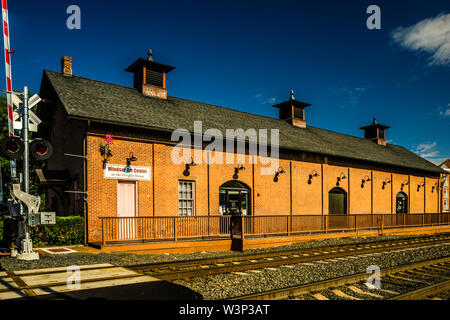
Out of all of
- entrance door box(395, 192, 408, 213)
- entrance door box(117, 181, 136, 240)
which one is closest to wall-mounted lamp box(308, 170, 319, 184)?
entrance door box(395, 192, 408, 213)

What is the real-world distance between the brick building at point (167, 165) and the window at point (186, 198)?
0.15 feet

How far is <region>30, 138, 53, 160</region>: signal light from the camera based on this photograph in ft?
33.6

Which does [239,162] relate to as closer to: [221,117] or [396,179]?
[221,117]

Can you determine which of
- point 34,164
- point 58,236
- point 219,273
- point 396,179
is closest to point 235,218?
point 219,273

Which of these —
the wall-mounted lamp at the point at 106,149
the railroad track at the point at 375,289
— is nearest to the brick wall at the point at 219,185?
the wall-mounted lamp at the point at 106,149

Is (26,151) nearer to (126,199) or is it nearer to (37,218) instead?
(37,218)

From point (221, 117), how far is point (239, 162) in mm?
3805

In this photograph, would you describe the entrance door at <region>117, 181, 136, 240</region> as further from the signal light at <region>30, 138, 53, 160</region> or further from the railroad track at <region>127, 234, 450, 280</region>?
the railroad track at <region>127, 234, 450, 280</region>

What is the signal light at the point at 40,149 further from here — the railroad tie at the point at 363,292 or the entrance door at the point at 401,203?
the entrance door at the point at 401,203

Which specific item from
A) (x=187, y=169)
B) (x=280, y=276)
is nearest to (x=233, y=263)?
(x=280, y=276)

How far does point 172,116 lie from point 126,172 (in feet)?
14.0

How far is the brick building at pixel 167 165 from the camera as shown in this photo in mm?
14547

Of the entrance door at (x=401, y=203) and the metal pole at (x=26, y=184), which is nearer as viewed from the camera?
the metal pole at (x=26, y=184)
